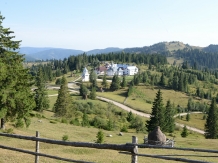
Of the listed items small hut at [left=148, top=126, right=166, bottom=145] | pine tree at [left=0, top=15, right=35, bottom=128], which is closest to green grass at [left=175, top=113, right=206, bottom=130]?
small hut at [left=148, top=126, right=166, bottom=145]

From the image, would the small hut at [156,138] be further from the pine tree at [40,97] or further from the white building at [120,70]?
the white building at [120,70]

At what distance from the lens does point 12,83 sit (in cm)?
2844

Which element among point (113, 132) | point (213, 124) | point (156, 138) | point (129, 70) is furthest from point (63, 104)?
point (129, 70)

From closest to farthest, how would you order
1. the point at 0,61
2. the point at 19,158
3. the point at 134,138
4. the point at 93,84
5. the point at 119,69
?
the point at 134,138 → the point at 19,158 → the point at 0,61 → the point at 93,84 → the point at 119,69

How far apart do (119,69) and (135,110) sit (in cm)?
8144

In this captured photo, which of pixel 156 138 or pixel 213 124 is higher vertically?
pixel 156 138

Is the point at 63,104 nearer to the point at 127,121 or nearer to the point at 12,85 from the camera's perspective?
the point at 127,121

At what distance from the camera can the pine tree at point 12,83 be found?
28.1 meters

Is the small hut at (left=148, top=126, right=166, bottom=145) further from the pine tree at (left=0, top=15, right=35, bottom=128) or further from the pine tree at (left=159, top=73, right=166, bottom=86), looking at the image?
the pine tree at (left=159, top=73, right=166, bottom=86)

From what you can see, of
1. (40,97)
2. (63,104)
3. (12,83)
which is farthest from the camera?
(40,97)

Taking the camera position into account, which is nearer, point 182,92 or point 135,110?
point 135,110

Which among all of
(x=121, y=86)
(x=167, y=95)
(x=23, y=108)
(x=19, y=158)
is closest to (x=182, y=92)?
(x=167, y=95)

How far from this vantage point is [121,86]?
14750cm

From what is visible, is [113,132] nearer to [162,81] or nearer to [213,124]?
[213,124]
